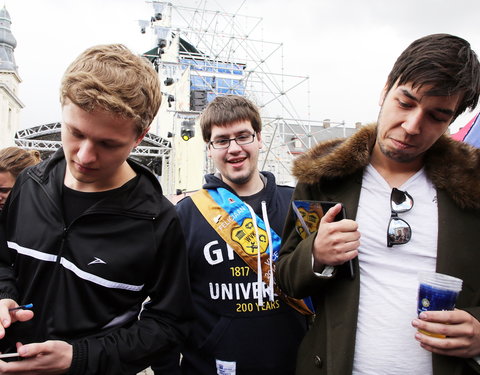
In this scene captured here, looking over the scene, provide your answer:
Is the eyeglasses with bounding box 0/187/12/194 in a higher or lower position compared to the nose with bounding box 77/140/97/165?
lower

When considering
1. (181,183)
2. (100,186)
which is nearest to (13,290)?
(100,186)

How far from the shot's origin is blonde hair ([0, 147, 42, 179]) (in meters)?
2.54

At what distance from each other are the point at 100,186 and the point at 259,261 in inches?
35.2

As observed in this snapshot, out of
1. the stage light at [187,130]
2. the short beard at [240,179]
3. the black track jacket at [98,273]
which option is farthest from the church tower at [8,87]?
the black track jacket at [98,273]

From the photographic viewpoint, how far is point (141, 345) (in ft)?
4.25

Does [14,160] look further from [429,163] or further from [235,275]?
[429,163]

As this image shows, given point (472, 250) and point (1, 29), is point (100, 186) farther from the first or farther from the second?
point (1, 29)

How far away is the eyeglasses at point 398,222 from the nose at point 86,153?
43.2 inches

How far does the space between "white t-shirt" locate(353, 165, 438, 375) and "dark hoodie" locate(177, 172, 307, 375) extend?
1.96 ft

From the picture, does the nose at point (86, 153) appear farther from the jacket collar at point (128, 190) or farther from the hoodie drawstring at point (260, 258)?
the hoodie drawstring at point (260, 258)

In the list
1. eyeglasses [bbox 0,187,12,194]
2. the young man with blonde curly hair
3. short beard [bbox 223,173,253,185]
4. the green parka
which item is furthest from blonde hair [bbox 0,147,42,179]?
the green parka

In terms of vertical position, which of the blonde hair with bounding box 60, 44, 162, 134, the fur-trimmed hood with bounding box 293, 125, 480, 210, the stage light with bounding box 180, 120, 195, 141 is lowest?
the fur-trimmed hood with bounding box 293, 125, 480, 210

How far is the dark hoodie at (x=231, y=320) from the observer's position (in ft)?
5.85

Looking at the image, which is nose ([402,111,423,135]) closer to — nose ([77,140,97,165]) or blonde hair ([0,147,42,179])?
nose ([77,140,97,165])
